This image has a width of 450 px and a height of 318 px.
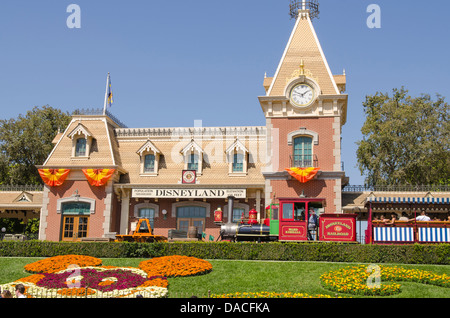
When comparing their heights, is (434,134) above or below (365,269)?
above

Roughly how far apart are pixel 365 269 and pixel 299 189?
430 inches

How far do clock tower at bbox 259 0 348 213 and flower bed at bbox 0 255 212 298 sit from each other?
34.7ft

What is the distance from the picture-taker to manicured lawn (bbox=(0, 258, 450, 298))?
652 inches

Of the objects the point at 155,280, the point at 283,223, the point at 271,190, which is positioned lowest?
the point at 155,280

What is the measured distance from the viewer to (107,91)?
36.3m

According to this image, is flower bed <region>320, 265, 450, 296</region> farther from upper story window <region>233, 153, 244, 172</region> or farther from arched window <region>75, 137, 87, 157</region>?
arched window <region>75, 137, 87, 157</region>

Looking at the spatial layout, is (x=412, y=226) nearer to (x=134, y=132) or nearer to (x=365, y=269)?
(x=365, y=269)

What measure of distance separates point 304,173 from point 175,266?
12.0 metres

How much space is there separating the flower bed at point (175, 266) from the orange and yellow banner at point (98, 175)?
11.9 meters

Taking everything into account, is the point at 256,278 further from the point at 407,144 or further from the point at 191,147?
the point at 407,144

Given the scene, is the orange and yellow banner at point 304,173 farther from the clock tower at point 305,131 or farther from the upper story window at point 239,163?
the upper story window at point 239,163

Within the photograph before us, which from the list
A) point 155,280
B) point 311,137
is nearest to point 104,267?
point 155,280

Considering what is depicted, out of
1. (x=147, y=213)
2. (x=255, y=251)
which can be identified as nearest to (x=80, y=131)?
(x=147, y=213)

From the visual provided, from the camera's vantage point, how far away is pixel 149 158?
34.1 meters
